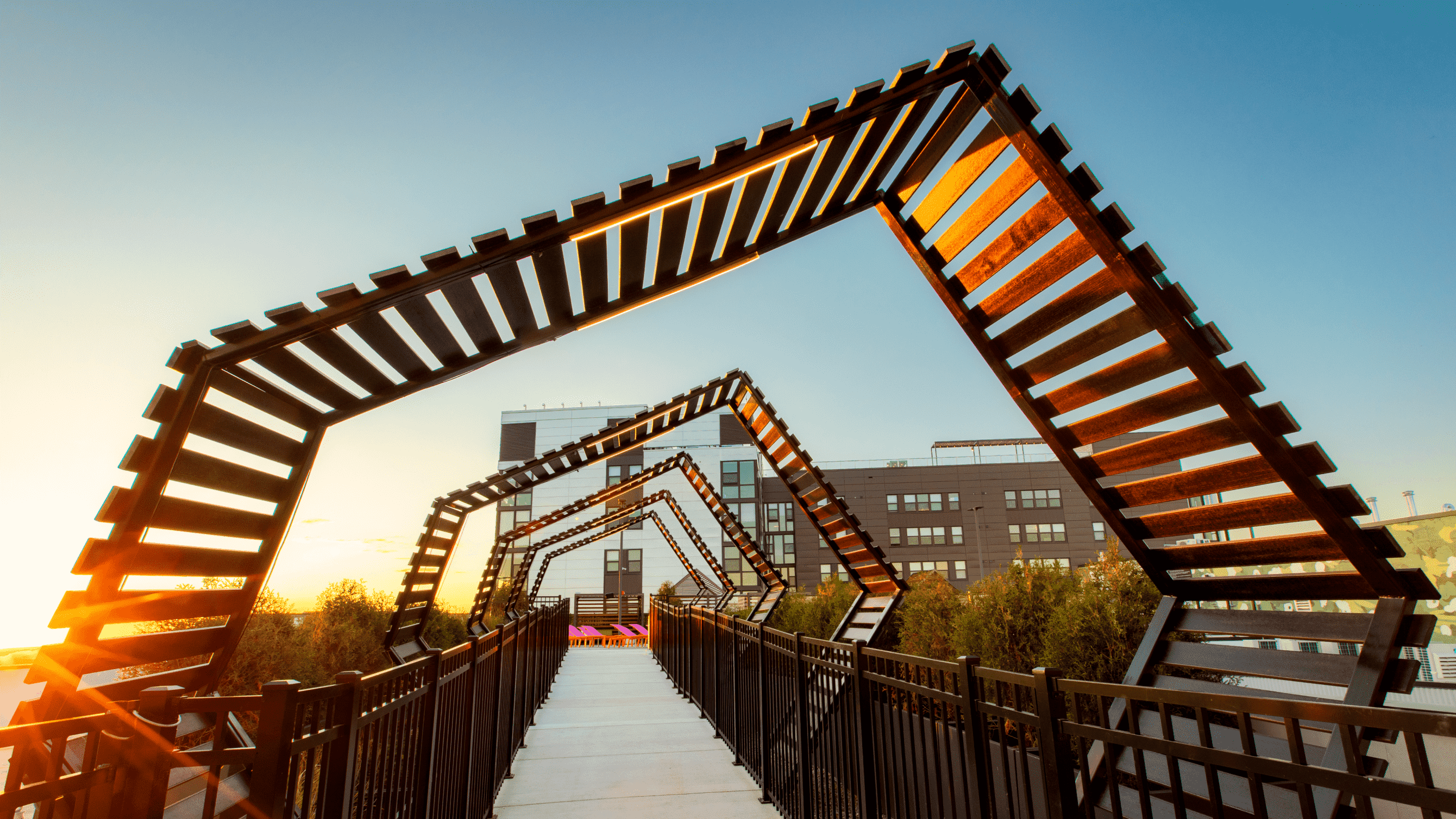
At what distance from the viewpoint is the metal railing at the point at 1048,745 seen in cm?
140

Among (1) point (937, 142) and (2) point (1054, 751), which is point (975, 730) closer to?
(2) point (1054, 751)

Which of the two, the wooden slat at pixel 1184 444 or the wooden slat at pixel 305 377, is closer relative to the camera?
the wooden slat at pixel 305 377

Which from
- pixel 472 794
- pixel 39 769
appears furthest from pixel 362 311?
pixel 472 794

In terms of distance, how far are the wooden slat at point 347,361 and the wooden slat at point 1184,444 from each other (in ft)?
10.3

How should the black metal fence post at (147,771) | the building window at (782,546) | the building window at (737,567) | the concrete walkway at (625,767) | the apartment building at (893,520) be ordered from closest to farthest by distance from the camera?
1. the black metal fence post at (147,771)
2. the concrete walkway at (625,767)
3. the apartment building at (893,520)
4. the building window at (737,567)
5. the building window at (782,546)

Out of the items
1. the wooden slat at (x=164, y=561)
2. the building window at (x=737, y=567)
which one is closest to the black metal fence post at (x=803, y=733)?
the wooden slat at (x=164, y=561)

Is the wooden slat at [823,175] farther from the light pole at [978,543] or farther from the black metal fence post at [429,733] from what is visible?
the light pole at [978,543]

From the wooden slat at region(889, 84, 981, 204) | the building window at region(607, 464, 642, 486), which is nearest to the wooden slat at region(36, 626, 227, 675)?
the wooden slat at region(889, 84, 981, 204)

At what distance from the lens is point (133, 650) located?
2.21 meters

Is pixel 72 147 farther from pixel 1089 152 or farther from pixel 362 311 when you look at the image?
pixel 1089 152

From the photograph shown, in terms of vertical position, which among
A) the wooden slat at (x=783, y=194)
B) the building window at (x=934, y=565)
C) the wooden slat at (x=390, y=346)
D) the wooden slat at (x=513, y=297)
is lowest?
the building window at (x=934, y=565)

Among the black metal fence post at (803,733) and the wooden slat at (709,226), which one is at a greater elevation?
the wooden slat at (709,226)

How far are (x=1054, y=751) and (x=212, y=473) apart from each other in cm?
307

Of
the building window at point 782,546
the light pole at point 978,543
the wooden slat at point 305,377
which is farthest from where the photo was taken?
the building window at point 782,546
